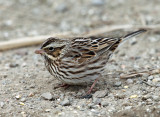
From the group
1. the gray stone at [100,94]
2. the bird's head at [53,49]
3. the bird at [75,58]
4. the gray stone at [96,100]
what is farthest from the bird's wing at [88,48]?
the gray stone at [96,100]

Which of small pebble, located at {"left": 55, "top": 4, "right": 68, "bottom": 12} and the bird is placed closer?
the bird

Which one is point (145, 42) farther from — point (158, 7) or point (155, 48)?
point (158, 7)

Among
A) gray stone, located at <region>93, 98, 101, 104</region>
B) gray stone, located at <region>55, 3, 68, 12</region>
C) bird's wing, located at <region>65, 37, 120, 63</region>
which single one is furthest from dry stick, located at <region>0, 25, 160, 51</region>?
gray stone, located at <region>93, 98, 101, 104</region>

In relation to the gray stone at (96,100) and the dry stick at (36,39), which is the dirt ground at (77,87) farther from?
the dry stick at (36,39)

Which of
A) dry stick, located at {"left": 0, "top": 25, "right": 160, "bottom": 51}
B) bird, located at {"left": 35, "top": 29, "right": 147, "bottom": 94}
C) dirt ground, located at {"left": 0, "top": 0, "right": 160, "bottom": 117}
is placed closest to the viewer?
dirt ground, located at {"left": 0, "top": 0, "right": 160, "bottom": 117}

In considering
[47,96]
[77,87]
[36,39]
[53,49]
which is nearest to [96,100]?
[77,87]

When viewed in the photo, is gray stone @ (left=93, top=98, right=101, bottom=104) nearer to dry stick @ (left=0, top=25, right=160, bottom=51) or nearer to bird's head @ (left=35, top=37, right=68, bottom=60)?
bird's head @ (left=35, top=37, right=68, bottom=60)
